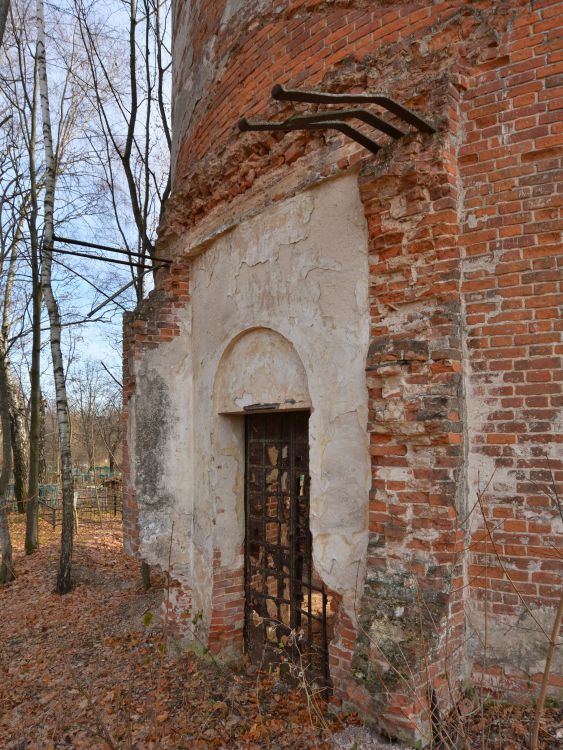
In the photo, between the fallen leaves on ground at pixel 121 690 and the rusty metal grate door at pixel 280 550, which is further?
the rusty metal grate door at pixel 280 550

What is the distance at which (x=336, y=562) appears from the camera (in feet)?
12.9

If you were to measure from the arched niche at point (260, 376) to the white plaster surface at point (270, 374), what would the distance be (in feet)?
0.05

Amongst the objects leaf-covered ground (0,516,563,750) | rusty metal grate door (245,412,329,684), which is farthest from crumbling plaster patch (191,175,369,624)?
leaf-covered ground (0,516,563,750)

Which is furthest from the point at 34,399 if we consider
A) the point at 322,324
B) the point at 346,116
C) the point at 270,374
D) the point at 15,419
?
the point at 346,116

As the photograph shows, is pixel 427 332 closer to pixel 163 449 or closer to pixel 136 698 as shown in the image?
pixel 163 449

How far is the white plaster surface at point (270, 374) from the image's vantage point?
3.90 m

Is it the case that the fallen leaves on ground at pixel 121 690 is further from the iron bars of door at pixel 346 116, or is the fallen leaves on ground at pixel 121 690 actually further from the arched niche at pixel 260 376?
the iron bars of door at pixel 346 116

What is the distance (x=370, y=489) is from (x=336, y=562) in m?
0.68

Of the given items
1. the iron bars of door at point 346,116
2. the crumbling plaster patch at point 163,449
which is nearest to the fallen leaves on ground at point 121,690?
the crumbling plaster patch at point 163,449

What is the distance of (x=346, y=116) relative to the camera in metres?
3.32

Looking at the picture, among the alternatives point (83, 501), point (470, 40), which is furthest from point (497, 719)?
point (83, 501)

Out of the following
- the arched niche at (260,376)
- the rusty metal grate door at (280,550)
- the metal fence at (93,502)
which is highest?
the arched niche at (260,376)

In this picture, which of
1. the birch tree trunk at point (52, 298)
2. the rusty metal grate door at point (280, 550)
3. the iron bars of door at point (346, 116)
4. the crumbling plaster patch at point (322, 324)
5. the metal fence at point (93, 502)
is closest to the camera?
the iron bars of door at point (346, 116)

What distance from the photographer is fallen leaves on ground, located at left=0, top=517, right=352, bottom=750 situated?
3891 millimetres
